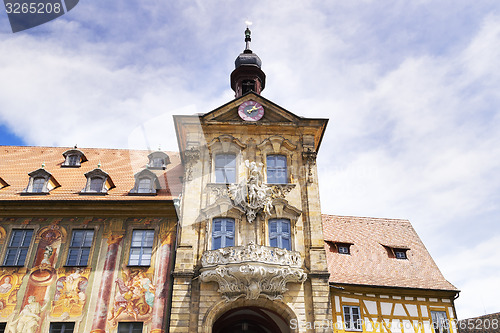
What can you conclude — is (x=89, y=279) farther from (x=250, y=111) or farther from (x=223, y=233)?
(x=250, y=111)

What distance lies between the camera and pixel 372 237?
25266mm

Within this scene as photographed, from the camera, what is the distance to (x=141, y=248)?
1969 centimetres

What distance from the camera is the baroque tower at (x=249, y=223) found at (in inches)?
719

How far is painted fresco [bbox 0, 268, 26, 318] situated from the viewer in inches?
708

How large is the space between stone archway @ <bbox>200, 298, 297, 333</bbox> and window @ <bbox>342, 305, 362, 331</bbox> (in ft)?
9.17

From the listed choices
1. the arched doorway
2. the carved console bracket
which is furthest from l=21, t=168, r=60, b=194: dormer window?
the arched doorway

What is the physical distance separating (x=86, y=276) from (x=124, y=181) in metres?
5.56

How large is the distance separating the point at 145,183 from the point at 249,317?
27.6ft

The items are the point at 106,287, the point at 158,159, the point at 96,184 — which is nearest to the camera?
the point at 106,287

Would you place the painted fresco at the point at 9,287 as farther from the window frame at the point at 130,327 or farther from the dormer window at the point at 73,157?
the dormer window at the point at 73,157

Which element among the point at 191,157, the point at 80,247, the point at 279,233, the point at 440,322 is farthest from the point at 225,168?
the point at 440,322

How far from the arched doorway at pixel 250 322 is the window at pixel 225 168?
6.13m

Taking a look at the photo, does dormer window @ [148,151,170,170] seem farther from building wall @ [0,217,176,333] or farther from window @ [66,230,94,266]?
window @ [66,230,94,266]

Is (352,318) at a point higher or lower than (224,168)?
lower
